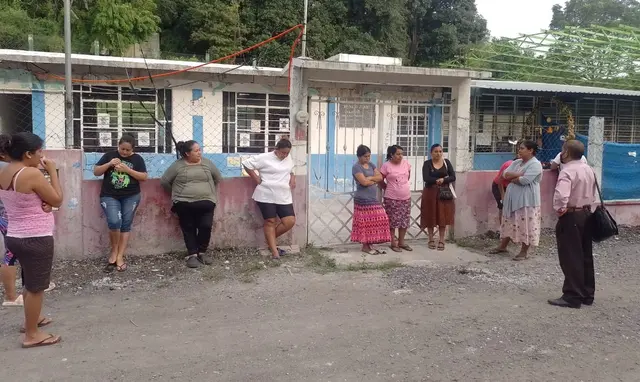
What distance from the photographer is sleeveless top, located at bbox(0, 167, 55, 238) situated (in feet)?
12.9

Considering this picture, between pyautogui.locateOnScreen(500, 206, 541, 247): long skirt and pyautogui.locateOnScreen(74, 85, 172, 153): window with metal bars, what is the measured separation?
306 inches

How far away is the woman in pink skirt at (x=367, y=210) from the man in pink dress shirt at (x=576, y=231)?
236 cm

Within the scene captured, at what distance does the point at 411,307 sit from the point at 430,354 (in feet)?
3.55

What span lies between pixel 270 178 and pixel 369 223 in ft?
4.74

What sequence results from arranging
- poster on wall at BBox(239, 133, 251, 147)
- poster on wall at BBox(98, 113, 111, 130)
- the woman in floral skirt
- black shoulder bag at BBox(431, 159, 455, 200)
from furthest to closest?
poster on wall at BBox(239, 133, 251, 147), poster on wall at BBox(98, 113, 111, 130), black shoulder bag at BBox(431, 159, 455, 200), the woman in floral skirt

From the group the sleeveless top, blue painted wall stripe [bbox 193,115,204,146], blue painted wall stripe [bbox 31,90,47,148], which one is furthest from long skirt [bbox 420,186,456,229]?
blue painted wall stripe [bbox 31,90,47,148]

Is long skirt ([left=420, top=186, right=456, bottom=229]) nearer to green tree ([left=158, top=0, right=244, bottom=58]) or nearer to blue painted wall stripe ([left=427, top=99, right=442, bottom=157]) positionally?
blue painted wall stripe ([left=427, top=99, right=442, bottom=157])

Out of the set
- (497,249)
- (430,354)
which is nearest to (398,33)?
(497,249)

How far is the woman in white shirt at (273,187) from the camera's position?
658 centimetres

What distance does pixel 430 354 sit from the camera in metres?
4.00

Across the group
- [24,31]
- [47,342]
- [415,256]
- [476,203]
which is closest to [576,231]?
[415,256]

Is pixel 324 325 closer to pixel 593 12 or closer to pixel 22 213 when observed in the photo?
pixel 22 213

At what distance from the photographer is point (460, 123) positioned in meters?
7.90

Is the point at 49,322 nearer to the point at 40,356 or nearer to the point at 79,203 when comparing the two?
the point at 40,356
